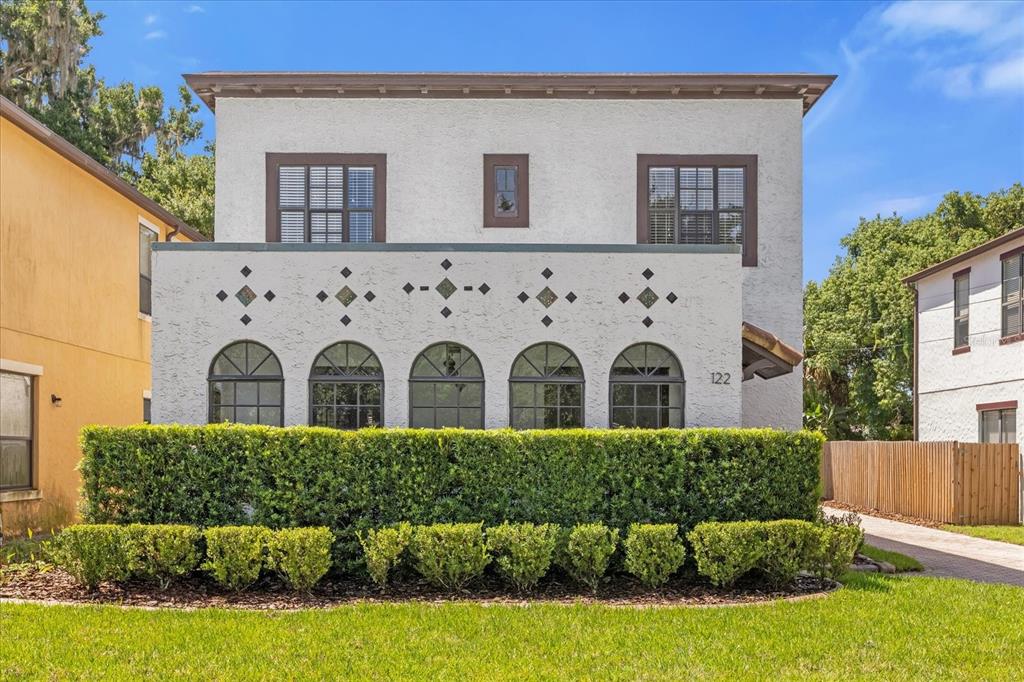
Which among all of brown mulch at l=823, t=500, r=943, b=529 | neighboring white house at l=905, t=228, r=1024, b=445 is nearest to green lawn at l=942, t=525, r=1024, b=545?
brown mulch at l=823, t=500, r=943, b=529

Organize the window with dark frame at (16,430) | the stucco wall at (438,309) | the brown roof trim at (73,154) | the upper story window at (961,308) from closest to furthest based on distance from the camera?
the stucco wall at (438,309) < the brown roof trim at (73,154) < the window with dark frame at (16,430) < the upper story window at (961,308)

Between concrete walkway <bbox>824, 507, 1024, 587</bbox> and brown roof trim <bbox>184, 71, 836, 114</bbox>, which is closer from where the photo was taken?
concrete walkway <bbox>824, 507, 1024, 587</bbox>

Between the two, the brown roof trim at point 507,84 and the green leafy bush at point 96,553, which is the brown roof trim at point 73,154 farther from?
the green leafy bush at point 96,553

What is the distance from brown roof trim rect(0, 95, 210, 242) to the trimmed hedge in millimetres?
6553

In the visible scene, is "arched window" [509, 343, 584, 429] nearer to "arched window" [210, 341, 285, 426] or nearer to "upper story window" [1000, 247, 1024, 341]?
"arched window" [210, 341, 285, 426]

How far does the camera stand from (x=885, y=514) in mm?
19938

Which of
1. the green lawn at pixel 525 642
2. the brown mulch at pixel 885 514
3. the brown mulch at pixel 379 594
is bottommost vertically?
the brown mulch at pixel 885 514

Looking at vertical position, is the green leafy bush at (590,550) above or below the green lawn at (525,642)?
above

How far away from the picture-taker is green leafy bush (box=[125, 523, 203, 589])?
30.0ft

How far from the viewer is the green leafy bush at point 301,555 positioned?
8.97m

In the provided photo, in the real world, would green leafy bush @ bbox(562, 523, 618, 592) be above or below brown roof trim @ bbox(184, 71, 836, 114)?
below

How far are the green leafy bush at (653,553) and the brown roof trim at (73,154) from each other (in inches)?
451

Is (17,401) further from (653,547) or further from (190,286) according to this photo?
(653,547)

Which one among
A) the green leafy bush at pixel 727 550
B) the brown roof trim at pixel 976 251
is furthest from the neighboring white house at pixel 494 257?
the brown roof trim at pixel 976 251
